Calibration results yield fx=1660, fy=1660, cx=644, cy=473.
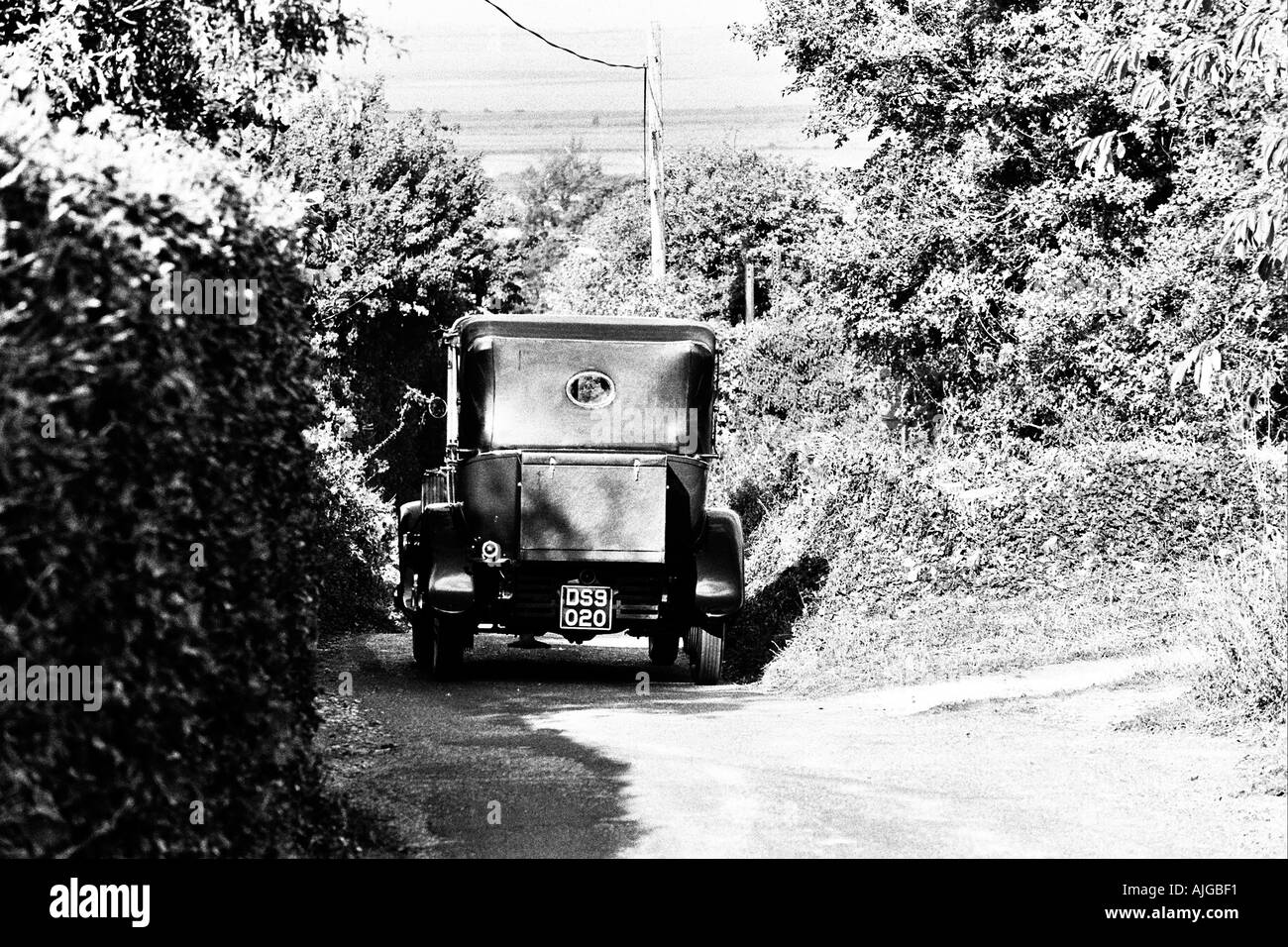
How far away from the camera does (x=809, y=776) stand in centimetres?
921

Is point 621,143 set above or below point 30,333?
above

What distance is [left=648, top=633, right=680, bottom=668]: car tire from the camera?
16.2m

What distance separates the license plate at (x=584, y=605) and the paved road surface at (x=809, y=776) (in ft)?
2.44

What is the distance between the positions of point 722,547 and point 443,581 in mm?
2504

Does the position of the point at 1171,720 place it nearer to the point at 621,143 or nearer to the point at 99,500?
the point at 99,500

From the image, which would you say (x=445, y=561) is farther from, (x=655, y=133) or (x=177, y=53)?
(x=655, y=133)

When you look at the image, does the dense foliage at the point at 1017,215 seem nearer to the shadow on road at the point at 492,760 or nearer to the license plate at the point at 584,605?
the license plate at the point at 584,605

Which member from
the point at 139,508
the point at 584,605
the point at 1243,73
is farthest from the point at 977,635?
the point at 139,508

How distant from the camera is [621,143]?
106250 millimetres

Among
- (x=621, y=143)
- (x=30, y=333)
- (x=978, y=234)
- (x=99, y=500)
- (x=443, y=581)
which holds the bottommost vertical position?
(x=443, y=581)

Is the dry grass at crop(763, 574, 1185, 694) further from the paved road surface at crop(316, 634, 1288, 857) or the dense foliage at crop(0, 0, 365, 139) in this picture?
the dense foliage at crop(0, 0, 365, 139)
